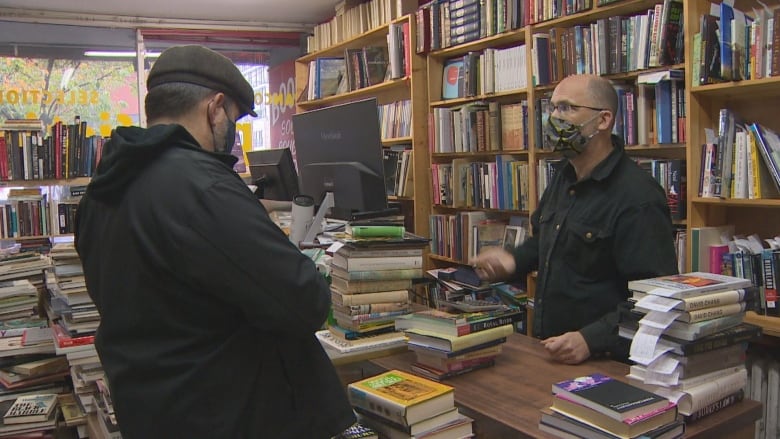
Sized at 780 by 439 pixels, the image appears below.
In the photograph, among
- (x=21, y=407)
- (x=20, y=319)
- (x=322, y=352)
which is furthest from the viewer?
(x=20, y=319)

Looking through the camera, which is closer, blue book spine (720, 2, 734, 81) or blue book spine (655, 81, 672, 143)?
blue book spine (720, 2, 734, 81)

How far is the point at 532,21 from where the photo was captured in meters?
3.56

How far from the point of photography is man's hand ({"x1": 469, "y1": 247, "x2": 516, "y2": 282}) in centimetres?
226

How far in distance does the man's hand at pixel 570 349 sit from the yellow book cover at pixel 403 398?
1.43 ft

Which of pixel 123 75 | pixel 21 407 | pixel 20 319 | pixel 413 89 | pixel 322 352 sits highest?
pixel 123 75

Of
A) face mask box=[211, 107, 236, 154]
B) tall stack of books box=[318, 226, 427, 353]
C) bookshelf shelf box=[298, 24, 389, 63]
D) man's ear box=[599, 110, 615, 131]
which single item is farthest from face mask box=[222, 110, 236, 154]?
bookshelf shelf box=[298, 24, 389, 63]

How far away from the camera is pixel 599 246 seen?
206 centimetres

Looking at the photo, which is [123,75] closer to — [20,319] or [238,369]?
[20,319]

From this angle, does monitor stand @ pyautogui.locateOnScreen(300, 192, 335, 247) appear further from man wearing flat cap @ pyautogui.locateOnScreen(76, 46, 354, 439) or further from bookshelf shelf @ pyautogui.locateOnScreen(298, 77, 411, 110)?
bookshelf shelf @ pyautogui.locateOnScreen(298, 77, 411, 110)

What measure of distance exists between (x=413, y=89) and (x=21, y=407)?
2.99m

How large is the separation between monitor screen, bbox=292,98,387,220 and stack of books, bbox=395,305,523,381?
2.38 feet

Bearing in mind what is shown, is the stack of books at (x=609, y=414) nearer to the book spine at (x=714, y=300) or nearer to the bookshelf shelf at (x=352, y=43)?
the book spine at (x=714, y=300)

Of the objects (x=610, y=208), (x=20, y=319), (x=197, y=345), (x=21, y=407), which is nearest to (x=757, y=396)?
(x=610, y=208)

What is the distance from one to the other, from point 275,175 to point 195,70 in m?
1.70
